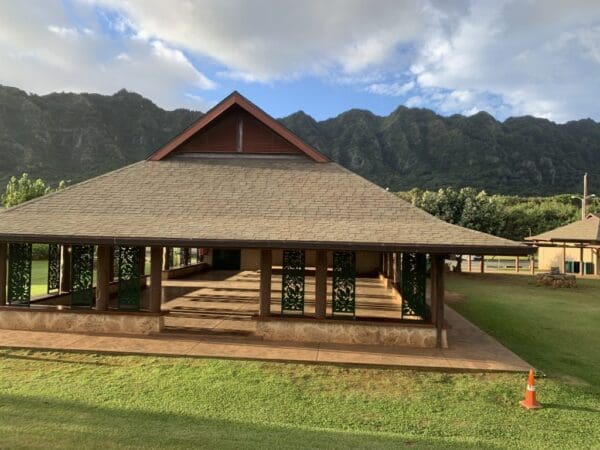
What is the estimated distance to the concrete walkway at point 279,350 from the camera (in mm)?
8828

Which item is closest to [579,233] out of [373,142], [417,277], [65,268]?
[417,277]

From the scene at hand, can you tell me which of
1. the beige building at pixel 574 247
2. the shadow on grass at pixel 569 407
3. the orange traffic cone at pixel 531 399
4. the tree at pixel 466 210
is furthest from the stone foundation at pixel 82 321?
the beige building at pixel 574 247

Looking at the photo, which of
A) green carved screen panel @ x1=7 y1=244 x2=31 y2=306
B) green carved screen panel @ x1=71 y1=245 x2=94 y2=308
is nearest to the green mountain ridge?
green carved screen panel @ x1=71 y1=245 x2=94 y2=308

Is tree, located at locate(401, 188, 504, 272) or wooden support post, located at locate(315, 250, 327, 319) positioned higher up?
tree, located at locate(401, 188, 504, 272)

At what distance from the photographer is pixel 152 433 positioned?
5.75 metres

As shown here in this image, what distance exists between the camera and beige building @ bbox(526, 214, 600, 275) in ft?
92.9

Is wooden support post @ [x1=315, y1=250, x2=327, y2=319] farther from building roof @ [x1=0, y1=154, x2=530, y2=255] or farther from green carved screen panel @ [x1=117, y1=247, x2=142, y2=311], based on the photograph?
green carved screen panel @ [x1=117, y1=247, x2=142, y2=311]

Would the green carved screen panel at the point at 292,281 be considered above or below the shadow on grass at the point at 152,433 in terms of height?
above

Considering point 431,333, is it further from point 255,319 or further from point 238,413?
point 238,413

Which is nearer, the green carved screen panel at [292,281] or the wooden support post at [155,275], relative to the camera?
the wooden support post at [155,275]

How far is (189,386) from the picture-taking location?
296 inches

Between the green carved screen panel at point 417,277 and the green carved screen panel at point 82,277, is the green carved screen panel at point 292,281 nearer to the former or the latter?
the green carved screen panel at point 417,277

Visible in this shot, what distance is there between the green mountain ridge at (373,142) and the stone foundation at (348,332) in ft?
193

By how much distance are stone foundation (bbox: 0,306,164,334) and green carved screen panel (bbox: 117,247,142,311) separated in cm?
32
